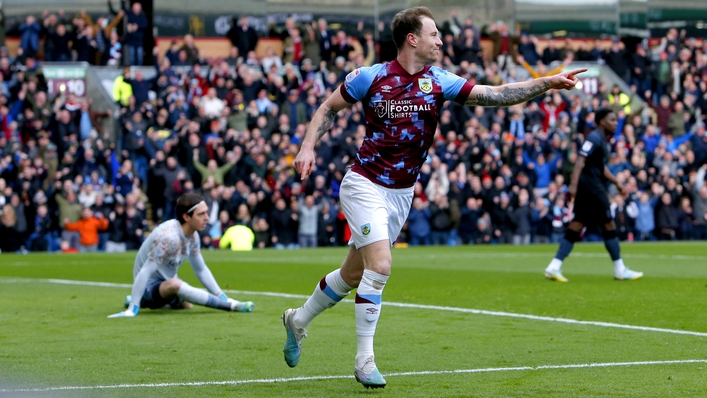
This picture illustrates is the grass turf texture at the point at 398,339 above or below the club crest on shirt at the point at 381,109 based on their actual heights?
below

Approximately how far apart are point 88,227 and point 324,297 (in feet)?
65.6

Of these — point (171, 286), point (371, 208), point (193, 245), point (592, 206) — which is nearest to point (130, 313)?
point (171, 286)

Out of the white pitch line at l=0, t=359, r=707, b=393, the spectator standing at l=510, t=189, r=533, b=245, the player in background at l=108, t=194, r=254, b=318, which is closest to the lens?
the white pitch line at l=0, t=359, r=707, b=393

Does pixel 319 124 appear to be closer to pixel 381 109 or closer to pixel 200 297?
pixel 381 109

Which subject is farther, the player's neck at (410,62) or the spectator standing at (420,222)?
the spectator standing at (420,222)

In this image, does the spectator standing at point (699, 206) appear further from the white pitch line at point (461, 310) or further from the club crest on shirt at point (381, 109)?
the club crest on shirt at point (381, 109)

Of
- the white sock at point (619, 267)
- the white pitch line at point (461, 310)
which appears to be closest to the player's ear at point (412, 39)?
the white pitch line at point (461, 310)

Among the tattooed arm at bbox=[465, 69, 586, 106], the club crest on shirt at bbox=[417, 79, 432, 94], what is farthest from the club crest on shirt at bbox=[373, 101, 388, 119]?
the tattooed arm at bbox=[465, 69, 586, 106]

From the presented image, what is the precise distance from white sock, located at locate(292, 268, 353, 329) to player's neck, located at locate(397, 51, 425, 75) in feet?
4.65

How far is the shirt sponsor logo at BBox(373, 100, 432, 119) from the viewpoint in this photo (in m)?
7.30

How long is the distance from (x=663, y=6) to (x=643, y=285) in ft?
102

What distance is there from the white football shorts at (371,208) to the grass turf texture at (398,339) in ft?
3.05

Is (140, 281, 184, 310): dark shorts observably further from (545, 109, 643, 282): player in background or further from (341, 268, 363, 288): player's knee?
(545, 109, 643, 282): player in background

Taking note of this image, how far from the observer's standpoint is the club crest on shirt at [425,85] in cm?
735
